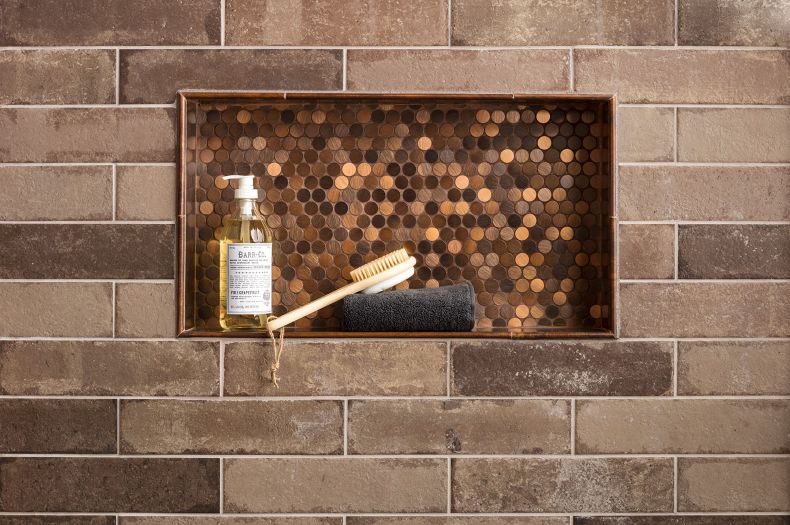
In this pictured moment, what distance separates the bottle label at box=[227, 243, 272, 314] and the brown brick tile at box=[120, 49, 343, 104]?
24cm

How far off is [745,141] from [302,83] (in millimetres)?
669

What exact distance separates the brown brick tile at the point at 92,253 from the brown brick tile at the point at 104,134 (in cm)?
10

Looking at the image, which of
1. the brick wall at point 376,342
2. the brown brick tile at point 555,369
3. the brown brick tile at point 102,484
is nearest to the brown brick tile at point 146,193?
the brick wall at point 376,342

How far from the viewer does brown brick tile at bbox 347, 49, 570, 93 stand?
0.87 m

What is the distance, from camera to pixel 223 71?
87 centimetres

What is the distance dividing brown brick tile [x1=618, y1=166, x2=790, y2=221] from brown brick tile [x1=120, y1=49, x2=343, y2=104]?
478mm

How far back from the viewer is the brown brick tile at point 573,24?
2.87 ft

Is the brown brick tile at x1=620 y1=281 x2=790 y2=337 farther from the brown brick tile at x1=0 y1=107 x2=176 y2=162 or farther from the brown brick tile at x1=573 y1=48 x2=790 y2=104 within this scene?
the brown brick tile at x1=0 y1=107 x2=176 y2=162

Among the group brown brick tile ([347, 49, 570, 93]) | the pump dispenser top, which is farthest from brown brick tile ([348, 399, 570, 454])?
brown brick tile ([347, 49, 570, 93])

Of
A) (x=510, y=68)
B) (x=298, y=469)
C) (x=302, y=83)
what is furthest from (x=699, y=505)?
(x=302, y=83)

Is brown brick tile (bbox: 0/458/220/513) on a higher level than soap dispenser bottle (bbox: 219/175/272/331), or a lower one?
lower

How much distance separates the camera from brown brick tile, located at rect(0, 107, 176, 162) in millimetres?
870

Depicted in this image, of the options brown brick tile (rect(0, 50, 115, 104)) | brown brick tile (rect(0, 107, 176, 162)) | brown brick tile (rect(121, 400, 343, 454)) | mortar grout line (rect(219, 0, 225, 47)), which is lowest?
brown brick tile (rect(121, 400, 343, 454))

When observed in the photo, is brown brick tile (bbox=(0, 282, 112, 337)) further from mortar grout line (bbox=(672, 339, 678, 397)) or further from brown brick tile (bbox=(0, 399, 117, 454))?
mortar grout line (bbox=(672, 339, 678, 397))
